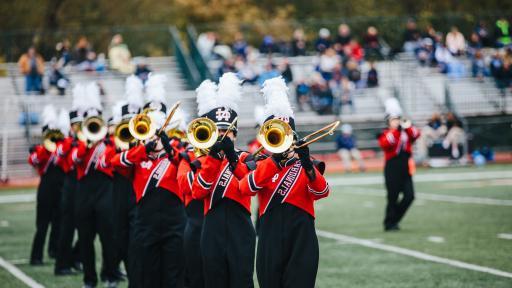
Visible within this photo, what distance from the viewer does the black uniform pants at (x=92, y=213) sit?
10734mm

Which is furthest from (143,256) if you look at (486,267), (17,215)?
(17,215)

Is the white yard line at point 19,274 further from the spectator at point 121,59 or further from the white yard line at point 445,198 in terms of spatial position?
the spectator at point 121,59

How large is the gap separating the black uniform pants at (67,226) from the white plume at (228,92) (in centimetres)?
494

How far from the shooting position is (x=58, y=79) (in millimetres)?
30906

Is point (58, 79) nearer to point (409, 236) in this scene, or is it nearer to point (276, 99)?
point (409, 236)

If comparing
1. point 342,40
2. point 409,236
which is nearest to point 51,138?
point 409,236

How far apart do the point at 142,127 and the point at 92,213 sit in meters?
2.39

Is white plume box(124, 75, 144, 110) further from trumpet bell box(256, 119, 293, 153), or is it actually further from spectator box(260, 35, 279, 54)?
spectator box(260, 35, 279, 54)

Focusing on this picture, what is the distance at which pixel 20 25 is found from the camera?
45531 mm

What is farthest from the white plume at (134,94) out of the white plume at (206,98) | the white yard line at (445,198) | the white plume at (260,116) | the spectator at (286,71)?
the spectator at (286,71)

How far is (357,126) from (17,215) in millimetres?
15816

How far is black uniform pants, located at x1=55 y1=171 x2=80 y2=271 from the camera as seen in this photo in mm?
11953

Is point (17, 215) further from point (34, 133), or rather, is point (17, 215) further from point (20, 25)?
point (20, 25)

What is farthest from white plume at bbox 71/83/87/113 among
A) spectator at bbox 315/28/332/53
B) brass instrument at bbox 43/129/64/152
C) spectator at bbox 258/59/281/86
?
spectator at bbox 315/28/332/53
